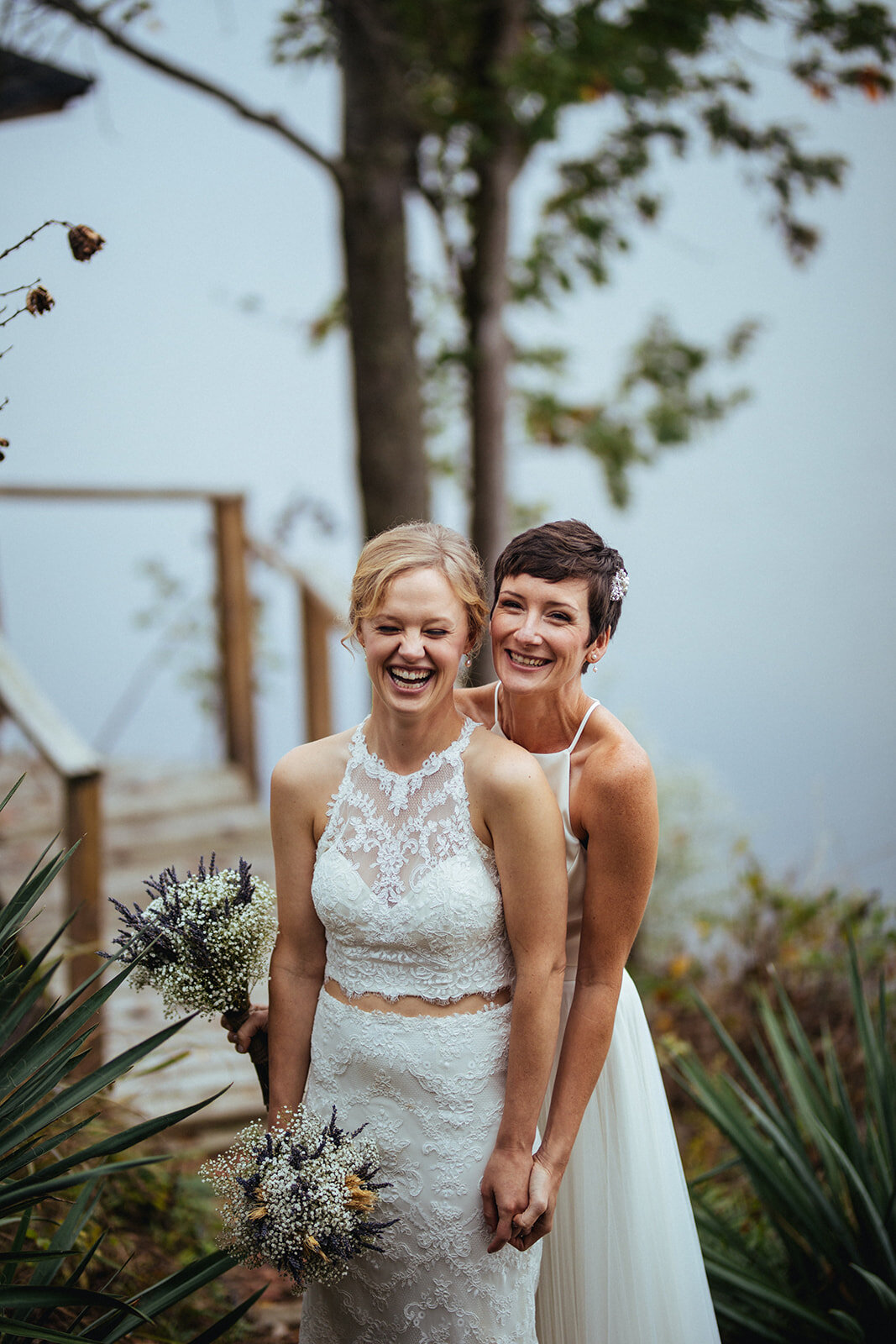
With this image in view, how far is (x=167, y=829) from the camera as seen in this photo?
5773 mm

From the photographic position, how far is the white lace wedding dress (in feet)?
6.03

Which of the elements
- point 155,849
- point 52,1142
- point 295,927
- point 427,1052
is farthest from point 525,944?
point 155,849

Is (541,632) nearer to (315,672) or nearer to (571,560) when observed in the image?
(571,560)

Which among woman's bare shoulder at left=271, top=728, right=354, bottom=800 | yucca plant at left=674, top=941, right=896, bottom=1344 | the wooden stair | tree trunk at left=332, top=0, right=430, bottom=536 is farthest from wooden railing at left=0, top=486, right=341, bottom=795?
woman's bare shoulder at left=271, top=728, right=354, bottom=800

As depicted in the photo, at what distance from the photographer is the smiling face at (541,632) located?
186cm

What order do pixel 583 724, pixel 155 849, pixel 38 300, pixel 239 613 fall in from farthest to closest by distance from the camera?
1. pixel 239 613
2. pixel 155 849
3. pixel 583 724
4. pixel 38 300

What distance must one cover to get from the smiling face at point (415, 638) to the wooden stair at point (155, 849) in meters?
2.60

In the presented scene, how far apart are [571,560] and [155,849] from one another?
4.26 metres

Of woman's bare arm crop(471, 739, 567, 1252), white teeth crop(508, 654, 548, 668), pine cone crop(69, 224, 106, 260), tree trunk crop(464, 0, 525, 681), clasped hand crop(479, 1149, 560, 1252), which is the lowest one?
clasped hand crop(479, 1149, 560, 1252)

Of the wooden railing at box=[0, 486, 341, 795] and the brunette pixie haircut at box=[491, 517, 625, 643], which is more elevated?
the wooden railing at box=[0, 486, 341, 795]

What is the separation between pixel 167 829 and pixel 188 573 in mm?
2026

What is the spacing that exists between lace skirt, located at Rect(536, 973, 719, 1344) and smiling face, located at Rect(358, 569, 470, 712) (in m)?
0.71

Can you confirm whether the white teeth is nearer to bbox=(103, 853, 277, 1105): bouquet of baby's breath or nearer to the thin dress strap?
the thin dress strap

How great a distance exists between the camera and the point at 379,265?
4926 millimetres
